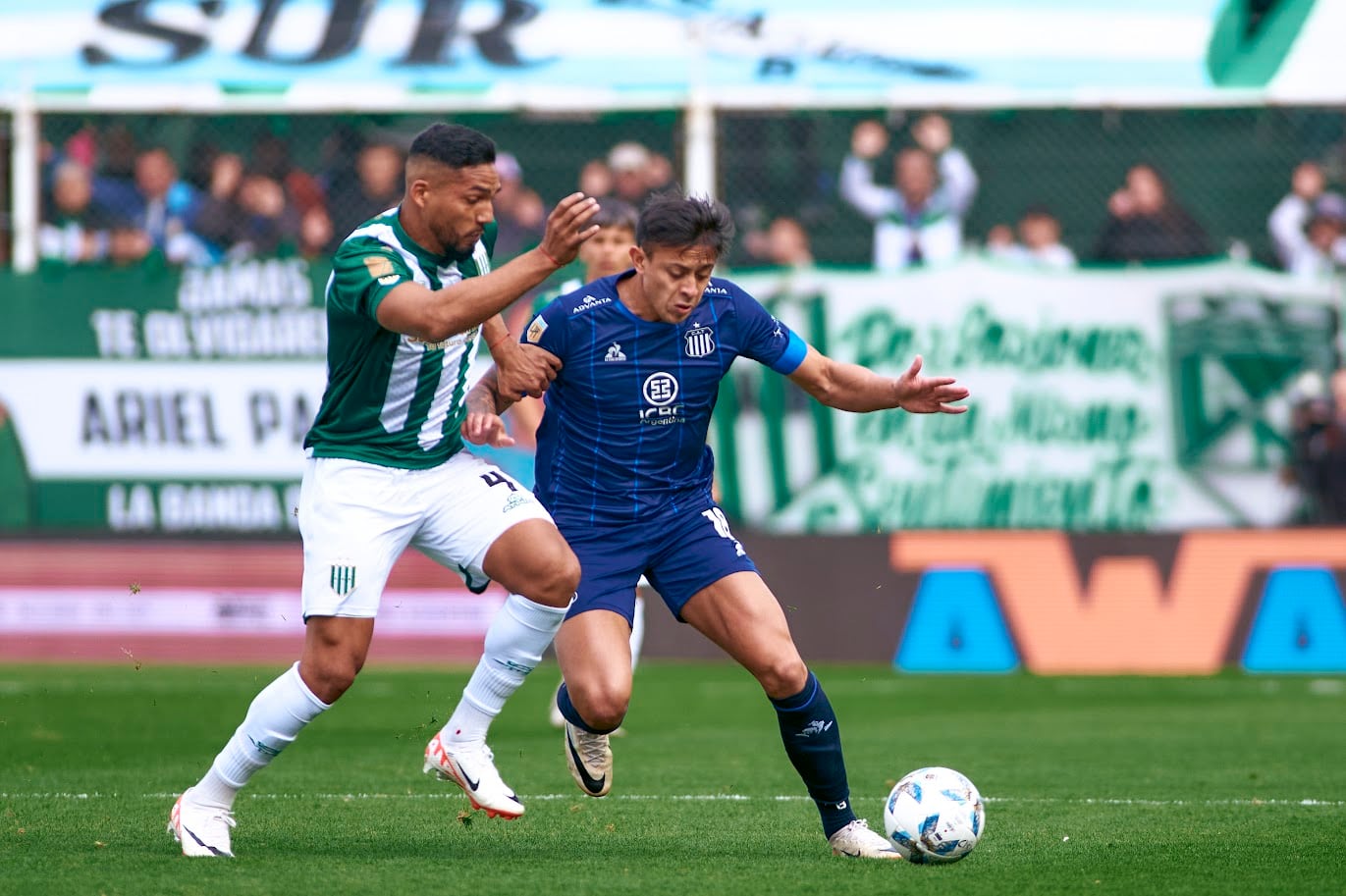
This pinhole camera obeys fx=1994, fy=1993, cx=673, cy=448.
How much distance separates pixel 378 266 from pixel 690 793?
2.80 metres

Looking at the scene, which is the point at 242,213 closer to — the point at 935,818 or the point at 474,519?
the point at 474,519

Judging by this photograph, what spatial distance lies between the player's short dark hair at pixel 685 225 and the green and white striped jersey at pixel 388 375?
595 millimetres

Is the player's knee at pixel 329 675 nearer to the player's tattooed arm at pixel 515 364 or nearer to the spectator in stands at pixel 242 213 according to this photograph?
the player's tattooed arm at pixel 515 364

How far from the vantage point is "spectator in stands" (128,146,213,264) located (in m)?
15.0

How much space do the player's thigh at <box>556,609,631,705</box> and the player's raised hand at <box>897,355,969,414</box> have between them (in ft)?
4.02

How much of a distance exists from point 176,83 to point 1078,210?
6849mm

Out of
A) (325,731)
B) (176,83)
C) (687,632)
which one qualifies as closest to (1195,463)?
(687,632)

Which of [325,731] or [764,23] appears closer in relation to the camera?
[325,731]

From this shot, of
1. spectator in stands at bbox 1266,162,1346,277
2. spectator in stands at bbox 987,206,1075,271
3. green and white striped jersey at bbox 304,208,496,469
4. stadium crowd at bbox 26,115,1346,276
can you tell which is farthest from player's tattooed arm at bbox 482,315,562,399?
spectator in stands at bbox 1266,162,1346,277

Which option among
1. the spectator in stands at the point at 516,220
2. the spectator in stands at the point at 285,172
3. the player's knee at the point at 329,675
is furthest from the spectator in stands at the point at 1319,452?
the player's knee at the point at 329,675

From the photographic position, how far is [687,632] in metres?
14.4

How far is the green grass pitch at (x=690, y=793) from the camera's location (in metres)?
5.91

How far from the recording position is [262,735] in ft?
20.5

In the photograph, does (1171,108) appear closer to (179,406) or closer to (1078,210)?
(1078,210)
